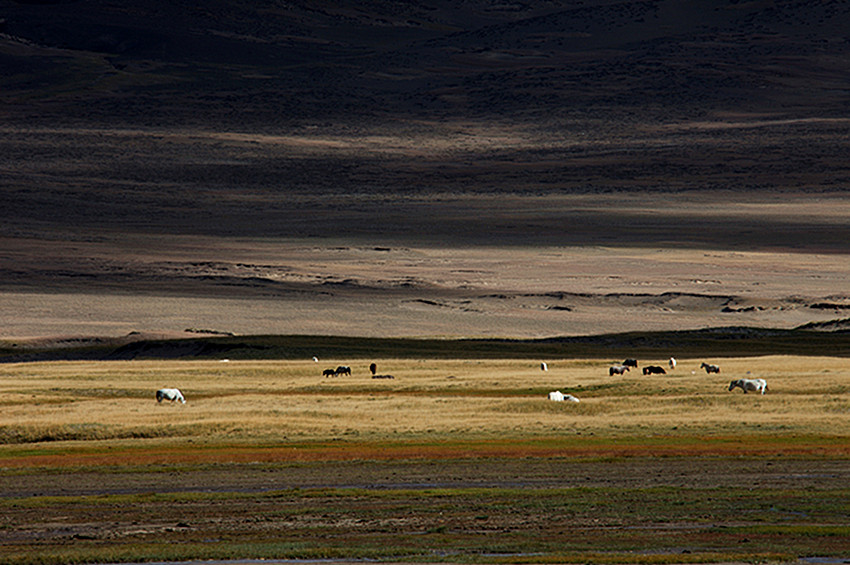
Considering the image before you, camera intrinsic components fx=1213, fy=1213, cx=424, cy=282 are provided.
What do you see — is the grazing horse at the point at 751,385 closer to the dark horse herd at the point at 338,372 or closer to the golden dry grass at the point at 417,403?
the golden dry grass at the point at 417,403

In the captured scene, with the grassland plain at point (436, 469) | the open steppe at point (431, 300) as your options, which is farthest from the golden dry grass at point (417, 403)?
the open steppe at point (431, 300)

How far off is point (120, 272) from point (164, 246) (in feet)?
39.5

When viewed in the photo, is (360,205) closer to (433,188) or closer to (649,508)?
(433,188)

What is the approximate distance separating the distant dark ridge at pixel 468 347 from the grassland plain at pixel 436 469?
12397 millimetres

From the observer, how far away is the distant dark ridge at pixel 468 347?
5259cm

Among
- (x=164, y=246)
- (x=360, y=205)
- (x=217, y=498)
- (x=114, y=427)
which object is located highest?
(x=360, y=205)

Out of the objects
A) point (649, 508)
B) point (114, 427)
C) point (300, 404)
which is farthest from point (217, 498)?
point (300, 404)

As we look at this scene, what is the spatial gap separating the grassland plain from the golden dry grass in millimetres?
120

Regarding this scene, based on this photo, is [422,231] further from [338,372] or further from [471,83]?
[471,83]

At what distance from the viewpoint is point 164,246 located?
290 feet

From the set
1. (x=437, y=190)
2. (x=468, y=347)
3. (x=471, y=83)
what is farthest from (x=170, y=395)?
(x=471, y=83)

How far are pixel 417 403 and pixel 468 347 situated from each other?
21.8 meters

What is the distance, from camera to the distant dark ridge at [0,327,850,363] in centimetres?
5259

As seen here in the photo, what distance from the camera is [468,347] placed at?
54.6 m
